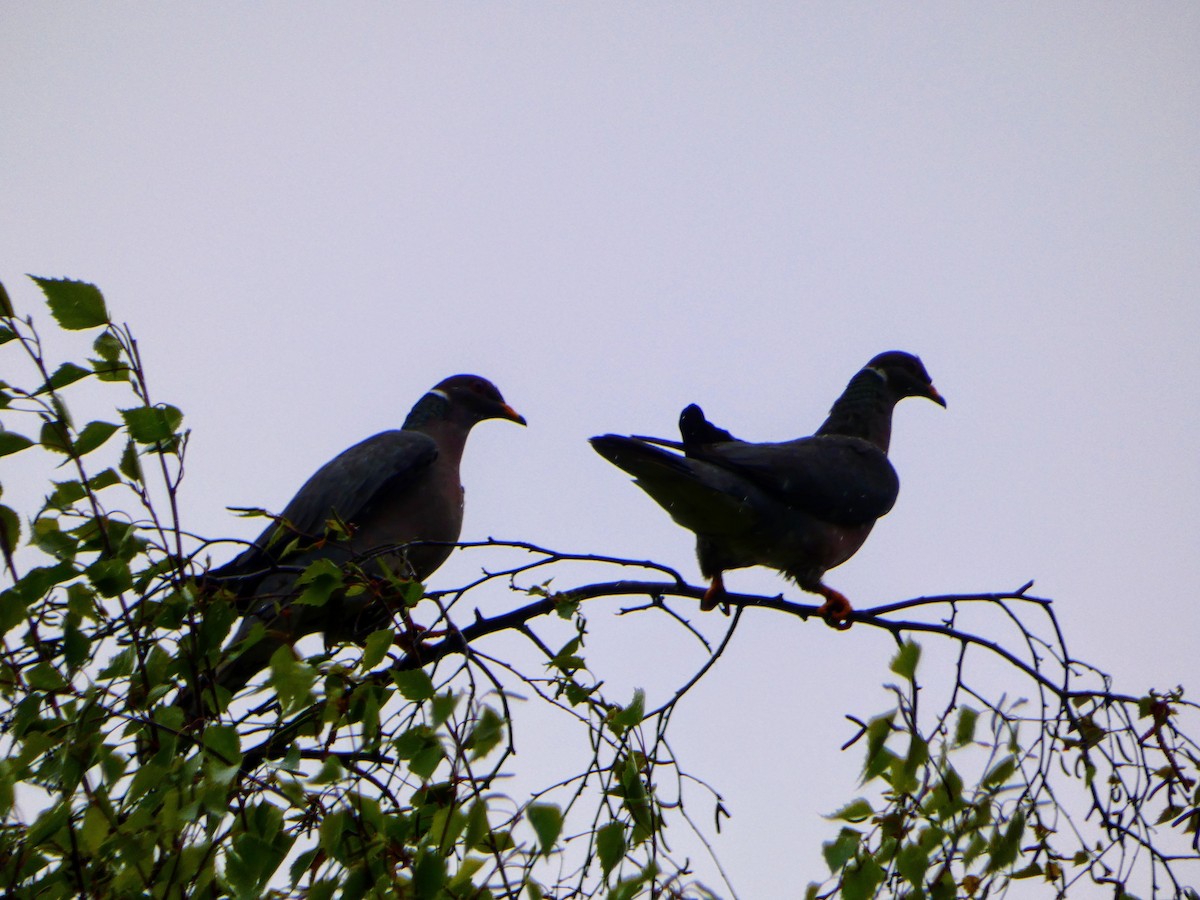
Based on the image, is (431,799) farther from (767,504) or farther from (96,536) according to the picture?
(767,504)

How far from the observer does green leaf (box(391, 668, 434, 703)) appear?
200 cm

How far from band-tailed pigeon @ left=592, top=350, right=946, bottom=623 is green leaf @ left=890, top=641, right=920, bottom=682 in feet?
8.27

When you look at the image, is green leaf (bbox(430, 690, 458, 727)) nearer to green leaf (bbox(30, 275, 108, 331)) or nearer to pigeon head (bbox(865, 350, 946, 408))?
green leaf (bbox(30, 275, 108, 331))

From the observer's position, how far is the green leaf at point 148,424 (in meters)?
2.24

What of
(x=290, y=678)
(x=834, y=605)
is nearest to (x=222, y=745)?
(x=290, y=678)

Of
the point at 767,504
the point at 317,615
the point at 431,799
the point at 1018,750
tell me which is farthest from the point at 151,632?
the point at 767,504

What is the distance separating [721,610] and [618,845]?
302 centimetres

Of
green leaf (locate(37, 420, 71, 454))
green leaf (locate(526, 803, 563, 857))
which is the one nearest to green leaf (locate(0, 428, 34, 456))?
green leaf (locate(37, 420, 71, 454))

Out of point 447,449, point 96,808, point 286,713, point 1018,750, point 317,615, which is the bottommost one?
point 96,808

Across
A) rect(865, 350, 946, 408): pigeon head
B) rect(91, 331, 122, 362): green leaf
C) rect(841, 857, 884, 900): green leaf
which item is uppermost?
rect(865, 350, 946, 408): pigeon head

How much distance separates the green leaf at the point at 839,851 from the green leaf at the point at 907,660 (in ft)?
1.03

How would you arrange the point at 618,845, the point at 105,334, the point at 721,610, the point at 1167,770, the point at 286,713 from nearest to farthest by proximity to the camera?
the point at 286,713 → the point at 618,845 → the point at 105,334 → the point at 1167,770 → the point at 721,610

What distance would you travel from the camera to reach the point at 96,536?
235cm

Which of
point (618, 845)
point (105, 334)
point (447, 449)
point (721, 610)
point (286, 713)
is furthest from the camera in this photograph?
point (447, 449)
